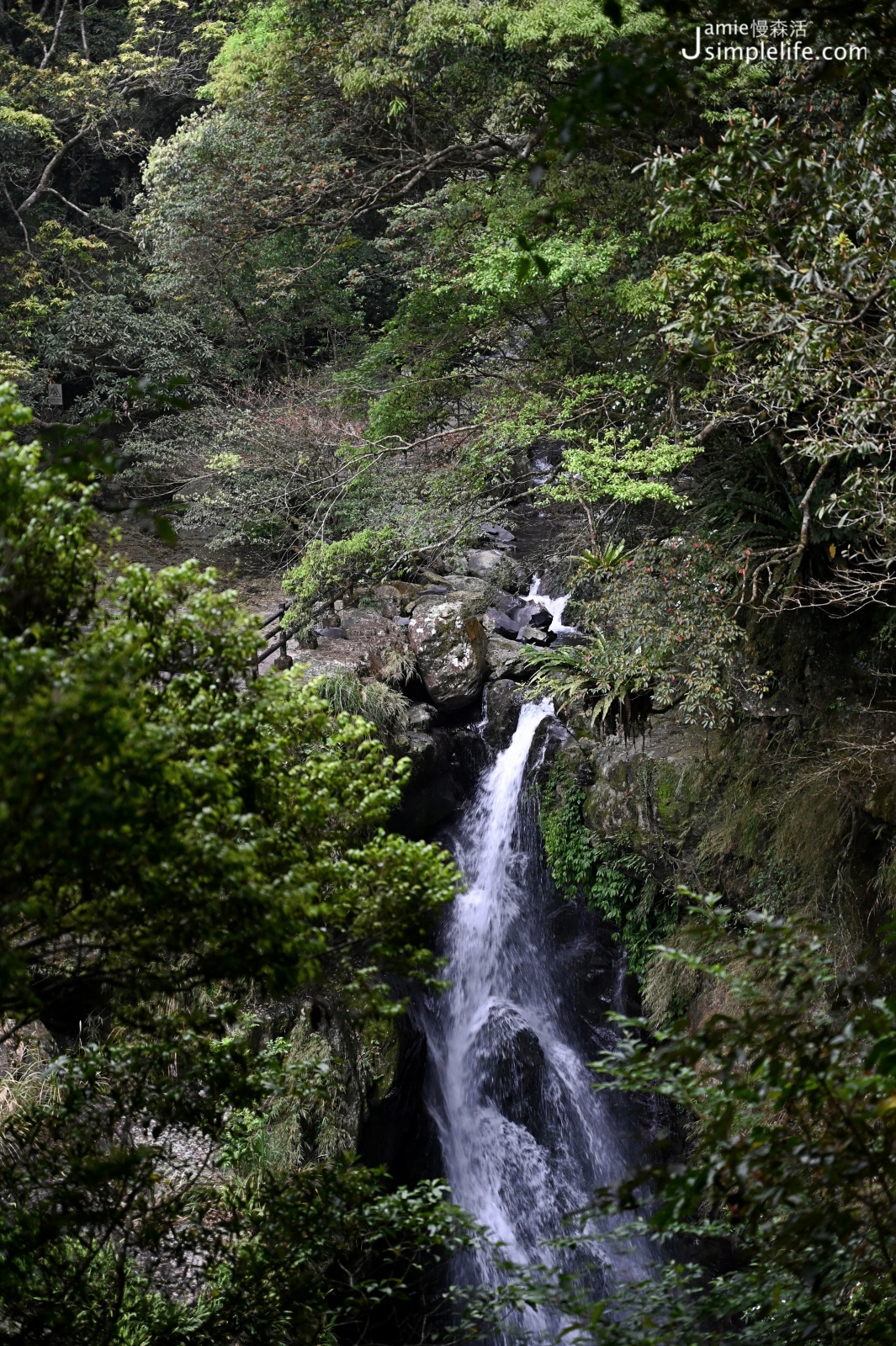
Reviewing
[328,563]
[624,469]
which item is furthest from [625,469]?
[328,563]

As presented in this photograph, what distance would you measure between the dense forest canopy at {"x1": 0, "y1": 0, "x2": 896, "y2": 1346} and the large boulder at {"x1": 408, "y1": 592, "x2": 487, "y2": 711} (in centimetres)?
73

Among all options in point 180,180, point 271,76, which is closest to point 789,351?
point 271,76

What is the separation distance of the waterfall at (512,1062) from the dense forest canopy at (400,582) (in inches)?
17.8

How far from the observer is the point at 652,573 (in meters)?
7.94

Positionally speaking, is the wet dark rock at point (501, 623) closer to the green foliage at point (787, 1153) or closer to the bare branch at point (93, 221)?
the green foliage at point (787, 1153)

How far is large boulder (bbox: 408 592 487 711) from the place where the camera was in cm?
1096

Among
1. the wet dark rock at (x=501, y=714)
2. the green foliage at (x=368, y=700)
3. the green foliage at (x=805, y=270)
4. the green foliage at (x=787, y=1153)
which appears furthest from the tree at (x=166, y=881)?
the wet dark rock at (x=501, y=714)

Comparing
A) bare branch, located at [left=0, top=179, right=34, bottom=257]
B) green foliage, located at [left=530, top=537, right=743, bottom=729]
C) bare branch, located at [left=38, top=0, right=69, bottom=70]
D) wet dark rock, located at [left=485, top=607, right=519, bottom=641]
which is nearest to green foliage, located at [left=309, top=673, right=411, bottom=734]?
wet dark rock, located at [left=485, top=607, right=519, bottom=641]

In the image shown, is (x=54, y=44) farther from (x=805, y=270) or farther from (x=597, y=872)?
(x=805, y=270)

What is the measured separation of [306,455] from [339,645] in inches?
89.8

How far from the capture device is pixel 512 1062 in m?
8.80

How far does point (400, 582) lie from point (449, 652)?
1.75 meters

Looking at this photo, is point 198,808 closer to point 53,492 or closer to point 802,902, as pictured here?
point 53,492

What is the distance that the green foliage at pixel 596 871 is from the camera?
924 centimetres
